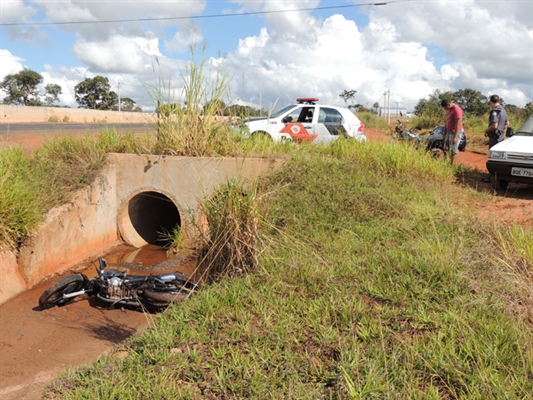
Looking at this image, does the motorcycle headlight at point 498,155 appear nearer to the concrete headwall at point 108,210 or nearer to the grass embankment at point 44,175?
the concrete headwall at point 108,210

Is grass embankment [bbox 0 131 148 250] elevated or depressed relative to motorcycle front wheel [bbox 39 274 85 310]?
elevated

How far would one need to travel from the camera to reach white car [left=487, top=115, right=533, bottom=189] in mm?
7582

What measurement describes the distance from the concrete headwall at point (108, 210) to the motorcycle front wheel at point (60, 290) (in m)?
0.71

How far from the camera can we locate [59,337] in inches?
219

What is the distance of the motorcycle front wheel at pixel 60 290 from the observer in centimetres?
596

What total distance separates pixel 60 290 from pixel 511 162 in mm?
7147

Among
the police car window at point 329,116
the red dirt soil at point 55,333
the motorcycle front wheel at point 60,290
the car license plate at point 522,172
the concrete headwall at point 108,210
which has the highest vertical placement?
the police car window at point 329,116

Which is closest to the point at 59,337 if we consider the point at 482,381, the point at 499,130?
the point at 482,381

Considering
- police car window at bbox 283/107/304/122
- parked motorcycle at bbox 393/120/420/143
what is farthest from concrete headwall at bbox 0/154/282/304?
parked motorcycle at bbox 393/120/420/143

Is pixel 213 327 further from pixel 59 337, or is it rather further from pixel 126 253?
pixel 126 253

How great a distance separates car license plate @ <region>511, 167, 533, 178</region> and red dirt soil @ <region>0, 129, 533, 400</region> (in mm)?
489

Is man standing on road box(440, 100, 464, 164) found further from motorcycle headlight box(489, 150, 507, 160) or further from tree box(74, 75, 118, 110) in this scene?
tree box(74, 75, 118, 110)

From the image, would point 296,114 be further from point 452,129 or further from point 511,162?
point 511,162

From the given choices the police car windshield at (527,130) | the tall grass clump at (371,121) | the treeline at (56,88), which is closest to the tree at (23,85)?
the treeline at (56,88)
